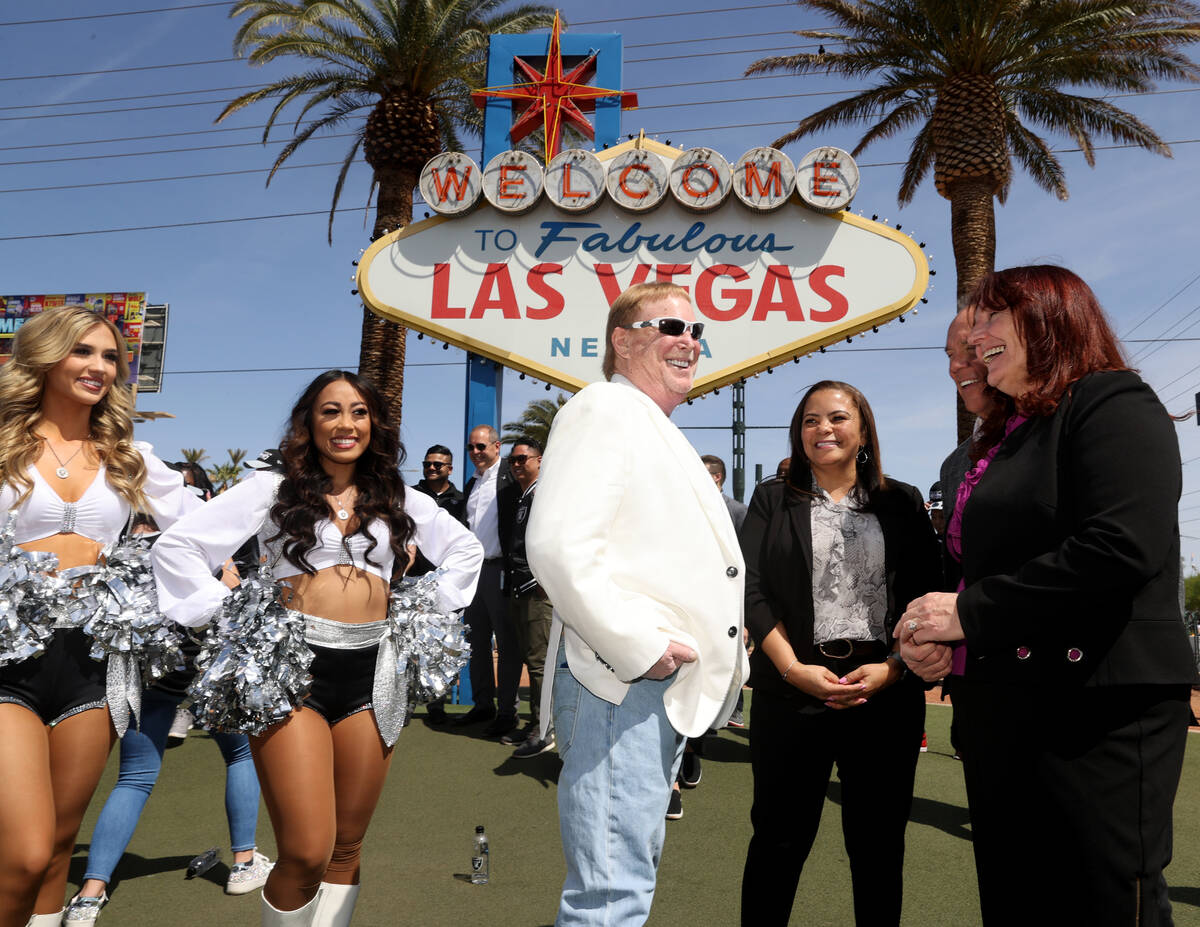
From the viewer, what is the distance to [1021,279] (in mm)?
2176

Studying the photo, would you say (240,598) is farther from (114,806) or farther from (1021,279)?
(1021,279)

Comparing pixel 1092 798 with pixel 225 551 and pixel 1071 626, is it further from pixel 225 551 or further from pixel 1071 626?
pixel 225 551

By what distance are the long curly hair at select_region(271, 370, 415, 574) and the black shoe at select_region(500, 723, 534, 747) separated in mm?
4188

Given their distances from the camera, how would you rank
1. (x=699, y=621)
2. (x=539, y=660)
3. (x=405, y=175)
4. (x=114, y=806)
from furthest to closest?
(x=405, y=175) < (x=539, y=660) < (x=114, y=806) < (x=699, y=621)

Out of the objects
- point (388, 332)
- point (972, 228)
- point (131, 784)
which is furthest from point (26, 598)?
point (972, 228)

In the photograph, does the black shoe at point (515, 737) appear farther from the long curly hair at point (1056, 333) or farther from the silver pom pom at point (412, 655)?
the long curly hair at point (1056, 333)

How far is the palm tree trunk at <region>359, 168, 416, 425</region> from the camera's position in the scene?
15500mm

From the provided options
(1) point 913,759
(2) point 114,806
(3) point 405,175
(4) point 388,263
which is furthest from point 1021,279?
(3) point 405,175

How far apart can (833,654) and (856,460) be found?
769 mm

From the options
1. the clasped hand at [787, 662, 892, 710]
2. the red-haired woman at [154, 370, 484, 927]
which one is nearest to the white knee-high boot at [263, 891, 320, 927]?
the red-haired woman at [154, 370, 484, 927]

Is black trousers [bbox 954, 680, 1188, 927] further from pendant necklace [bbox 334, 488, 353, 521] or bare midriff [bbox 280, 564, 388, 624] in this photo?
pendant necklace [bbox 334, 488, 353, 521]

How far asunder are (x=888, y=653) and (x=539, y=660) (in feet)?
13.6

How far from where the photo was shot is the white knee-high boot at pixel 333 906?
8.92ft

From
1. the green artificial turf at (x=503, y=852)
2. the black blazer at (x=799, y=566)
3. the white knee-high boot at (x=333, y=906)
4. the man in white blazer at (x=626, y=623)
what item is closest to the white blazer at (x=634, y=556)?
the man in white blazer at (x=626, y=623)
